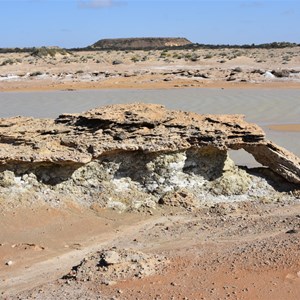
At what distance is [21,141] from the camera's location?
8195 mm

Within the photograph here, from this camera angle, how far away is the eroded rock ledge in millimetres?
8070

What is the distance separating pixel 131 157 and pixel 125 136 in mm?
390

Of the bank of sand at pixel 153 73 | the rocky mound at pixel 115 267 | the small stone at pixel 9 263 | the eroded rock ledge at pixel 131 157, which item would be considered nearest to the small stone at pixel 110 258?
the rocky mound at pixel 115 267

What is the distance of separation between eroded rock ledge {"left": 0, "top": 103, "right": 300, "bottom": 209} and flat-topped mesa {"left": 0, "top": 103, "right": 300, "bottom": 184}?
0.01 m

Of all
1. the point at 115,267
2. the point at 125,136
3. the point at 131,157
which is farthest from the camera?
the point at 131,157

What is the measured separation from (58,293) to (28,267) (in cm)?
112

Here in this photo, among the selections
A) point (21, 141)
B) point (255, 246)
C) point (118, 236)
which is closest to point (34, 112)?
point (21, 141)

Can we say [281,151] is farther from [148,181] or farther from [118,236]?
[118,236]

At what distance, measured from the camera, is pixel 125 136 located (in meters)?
8.09

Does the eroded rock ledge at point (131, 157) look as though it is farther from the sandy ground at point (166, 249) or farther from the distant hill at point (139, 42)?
the distant hill at point (139, 42)

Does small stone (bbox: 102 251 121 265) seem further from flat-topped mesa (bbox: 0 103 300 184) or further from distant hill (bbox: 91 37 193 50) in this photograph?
distant hill (bbox: 91 37 193 50)

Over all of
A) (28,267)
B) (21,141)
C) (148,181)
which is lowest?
(28,267)

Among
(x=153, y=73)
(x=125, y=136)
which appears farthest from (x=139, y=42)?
(x=125, y=136)

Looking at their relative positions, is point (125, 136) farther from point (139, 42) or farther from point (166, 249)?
point (139, 42)
